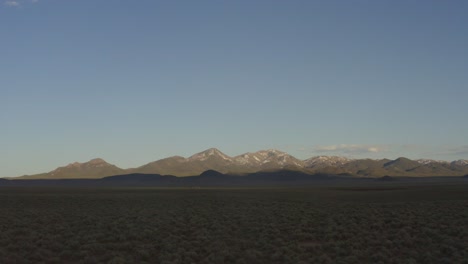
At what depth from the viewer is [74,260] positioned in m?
20.1

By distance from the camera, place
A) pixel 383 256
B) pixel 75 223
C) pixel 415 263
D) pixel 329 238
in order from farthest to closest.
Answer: pixel 75 223 < pixel 329 238 < pixel 383 256 < pixel 415 263

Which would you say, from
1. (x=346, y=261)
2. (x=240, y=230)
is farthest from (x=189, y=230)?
(x=346, y=261)

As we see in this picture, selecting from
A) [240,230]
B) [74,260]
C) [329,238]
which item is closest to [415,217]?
[329,238]

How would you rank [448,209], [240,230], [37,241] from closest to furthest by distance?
1. [37,241]
2. [240,230]
3. [448,209]

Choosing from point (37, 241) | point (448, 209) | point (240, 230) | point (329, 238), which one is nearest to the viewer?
point (37, 241)

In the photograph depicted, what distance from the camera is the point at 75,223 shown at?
3088 centimetres

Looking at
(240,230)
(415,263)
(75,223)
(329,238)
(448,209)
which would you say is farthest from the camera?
(448,209)

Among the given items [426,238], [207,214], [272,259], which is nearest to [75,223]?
[207,214]

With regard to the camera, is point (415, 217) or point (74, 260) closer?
point (74, 260)

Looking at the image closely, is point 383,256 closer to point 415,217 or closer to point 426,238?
point 426,238

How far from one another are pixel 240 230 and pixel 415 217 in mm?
12357

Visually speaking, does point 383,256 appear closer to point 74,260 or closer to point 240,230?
point 240,230

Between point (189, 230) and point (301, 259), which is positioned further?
point (189, 230)

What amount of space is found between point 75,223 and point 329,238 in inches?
658
